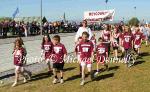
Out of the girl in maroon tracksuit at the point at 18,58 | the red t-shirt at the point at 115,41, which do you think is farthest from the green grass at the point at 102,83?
the red t-shirt at the point at 115,41

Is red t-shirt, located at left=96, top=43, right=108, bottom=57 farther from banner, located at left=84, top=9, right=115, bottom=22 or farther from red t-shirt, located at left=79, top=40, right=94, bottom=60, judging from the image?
banner, located at left=84, top=9, right=115, bottom=22

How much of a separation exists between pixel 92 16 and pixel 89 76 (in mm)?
14781

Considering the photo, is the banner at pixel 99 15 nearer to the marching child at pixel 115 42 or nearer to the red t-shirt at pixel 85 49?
the marching child at pixel 115 42

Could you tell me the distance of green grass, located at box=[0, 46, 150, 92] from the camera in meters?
13.8

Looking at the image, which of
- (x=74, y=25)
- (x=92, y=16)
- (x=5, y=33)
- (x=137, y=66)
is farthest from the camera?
(x=74, y=25)

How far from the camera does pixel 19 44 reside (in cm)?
1488

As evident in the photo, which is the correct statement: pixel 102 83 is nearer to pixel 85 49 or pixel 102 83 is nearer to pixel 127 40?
pixel 85 49

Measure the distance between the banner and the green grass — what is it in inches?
475

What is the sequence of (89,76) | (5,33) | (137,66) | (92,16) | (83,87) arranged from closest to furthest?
(83,87), (89,76), (137,66), (92,16), (5,33)

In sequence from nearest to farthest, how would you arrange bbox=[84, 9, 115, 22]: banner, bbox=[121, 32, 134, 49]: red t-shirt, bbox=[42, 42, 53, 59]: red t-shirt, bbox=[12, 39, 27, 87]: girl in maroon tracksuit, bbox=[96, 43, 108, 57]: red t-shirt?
bbox=[12, 39, 27, 87]: girl in maroon tracksuit, bbox=[42, 42, 53, 59]: red t-shirt, bbox=[96, 43, 108, 57]: red t-shirt, bbox=[121, 32, 134, 49]: red t-shirt, bbox=[84, 9, 115, 22]: banner

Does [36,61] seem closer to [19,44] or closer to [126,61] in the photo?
[126,61]

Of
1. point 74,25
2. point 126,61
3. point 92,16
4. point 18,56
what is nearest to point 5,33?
point 92,16

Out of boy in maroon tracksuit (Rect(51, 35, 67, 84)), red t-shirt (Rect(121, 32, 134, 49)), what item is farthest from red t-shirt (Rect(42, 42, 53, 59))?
red t-shirt (Rect(121, 32, 134, 49))

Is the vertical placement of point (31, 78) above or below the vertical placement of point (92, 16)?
below
